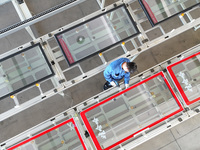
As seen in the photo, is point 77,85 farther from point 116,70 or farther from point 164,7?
point 164,7

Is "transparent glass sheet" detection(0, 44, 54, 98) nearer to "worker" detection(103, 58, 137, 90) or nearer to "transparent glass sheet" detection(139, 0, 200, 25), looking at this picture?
"worker" detection(103, 58, 137, 90)

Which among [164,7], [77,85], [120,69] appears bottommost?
[120,69]

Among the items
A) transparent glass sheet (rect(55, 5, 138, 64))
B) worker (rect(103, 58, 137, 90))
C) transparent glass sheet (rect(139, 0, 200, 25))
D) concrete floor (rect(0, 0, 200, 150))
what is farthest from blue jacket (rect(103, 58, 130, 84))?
transparent glass sheet (rect(139, 0, 200, 25))

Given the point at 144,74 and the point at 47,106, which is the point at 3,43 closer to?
the point at 47,106

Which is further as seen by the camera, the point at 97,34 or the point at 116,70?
the point at 97,34

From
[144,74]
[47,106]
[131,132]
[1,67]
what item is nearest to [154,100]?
[144,74]

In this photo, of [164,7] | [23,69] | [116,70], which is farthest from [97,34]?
[23,69]

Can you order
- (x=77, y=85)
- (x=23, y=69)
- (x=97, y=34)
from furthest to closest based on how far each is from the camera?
(x=77, y=85)
(x=97, y=34)
(x=23, y=69)
